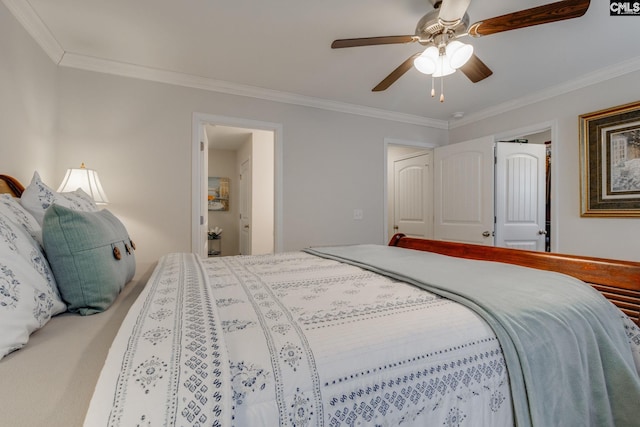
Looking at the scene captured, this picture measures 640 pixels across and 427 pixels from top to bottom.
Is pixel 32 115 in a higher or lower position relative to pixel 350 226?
higher

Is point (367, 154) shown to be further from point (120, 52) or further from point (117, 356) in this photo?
point (117, 356)

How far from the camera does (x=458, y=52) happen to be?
5.39ft

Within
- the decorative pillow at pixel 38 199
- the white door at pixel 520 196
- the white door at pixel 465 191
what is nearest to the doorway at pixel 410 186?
the white door at pixel 465 191

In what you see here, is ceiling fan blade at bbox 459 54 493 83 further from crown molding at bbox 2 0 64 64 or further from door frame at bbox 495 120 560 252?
crown molding at bbox 2 0 64 64

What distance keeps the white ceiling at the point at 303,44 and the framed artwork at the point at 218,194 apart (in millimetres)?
3279

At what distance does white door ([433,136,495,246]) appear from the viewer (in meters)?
3.26

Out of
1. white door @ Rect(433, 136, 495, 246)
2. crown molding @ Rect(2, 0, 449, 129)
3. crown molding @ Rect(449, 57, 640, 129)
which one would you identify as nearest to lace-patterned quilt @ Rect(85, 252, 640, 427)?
crown molding @ Rect(2, 0, 449, 129)

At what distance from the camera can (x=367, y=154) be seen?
11.6 ft

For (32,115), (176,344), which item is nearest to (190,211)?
(32,115)

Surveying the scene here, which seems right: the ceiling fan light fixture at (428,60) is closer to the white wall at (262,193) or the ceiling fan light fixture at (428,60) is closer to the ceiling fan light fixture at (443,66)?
the ceiling fan light fixture at (443,66)

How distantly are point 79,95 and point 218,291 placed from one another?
2.40m

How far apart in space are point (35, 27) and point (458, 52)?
2732 millimetres

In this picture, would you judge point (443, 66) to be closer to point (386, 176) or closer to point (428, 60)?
point (428, 60)

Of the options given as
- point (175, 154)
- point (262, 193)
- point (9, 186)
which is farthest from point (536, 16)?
point (262, 193)
